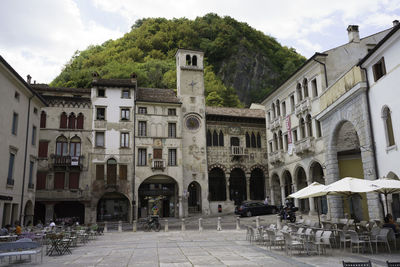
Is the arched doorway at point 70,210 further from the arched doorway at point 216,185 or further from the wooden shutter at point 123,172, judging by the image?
the arched doorway at point 216,185

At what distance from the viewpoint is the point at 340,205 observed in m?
19.3

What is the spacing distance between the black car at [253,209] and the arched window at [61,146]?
687 inches

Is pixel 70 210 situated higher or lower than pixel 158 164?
lower

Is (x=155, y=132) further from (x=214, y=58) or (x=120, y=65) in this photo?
(x=214, y=58)

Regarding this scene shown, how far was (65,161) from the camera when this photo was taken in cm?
3225

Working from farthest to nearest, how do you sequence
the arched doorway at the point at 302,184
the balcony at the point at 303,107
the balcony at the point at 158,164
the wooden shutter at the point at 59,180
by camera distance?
the balcony at the point at 158,164, the wooden shutter at the point at 59,180, the arched doorway at the point at 302,184, the balcony at the point at 303,107

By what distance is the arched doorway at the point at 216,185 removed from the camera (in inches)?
1491

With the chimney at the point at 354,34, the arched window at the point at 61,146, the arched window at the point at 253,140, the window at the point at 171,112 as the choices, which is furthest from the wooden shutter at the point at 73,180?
the chimney at the point at 354,34

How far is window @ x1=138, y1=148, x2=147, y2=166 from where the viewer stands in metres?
34.8

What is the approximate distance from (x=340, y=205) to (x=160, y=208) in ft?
71.4

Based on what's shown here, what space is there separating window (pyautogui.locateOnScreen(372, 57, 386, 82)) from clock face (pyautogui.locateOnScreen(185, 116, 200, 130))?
76.2 ft

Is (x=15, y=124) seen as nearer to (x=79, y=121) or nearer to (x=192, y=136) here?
(x=79, y=121)

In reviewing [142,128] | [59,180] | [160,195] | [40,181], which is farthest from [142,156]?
[40,181]

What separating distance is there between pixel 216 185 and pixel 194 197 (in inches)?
110
